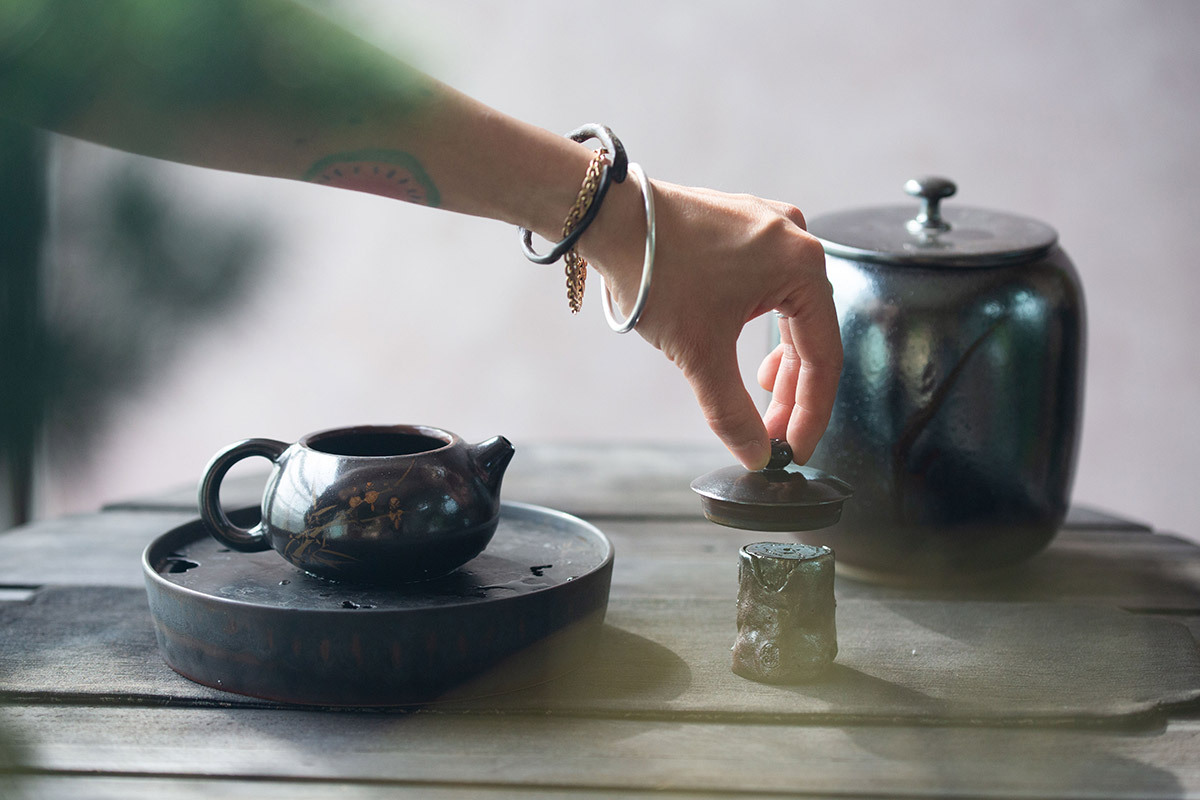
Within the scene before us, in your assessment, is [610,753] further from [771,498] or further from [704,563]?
[704,563]

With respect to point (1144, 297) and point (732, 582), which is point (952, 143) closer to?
point (1144, 297)

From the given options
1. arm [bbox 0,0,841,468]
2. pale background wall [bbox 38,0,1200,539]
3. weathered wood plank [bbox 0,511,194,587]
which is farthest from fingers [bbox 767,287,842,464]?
pale background wall [bbox 38,0,1200,539]

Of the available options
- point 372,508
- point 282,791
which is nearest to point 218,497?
point 372,508

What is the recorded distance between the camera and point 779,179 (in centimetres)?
202

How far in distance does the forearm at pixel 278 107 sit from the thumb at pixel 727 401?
140mm

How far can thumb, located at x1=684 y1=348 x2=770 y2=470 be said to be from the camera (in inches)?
27.5

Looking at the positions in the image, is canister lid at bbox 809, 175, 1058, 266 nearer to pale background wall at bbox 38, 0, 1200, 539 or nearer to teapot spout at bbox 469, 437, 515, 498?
teapot spout at bbox 469, 437, 515, 498

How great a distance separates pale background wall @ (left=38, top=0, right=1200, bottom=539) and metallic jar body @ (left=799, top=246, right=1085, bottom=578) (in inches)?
44.0

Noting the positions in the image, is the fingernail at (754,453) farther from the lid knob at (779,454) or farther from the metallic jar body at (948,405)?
the metallic jar body at (948,405)

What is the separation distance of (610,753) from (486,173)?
364 mm

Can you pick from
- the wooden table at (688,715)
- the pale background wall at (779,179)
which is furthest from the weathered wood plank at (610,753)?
the pale background wall at (779,179)

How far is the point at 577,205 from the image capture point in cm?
69

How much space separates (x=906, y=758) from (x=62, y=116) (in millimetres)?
560

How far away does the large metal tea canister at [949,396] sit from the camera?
0.82m
